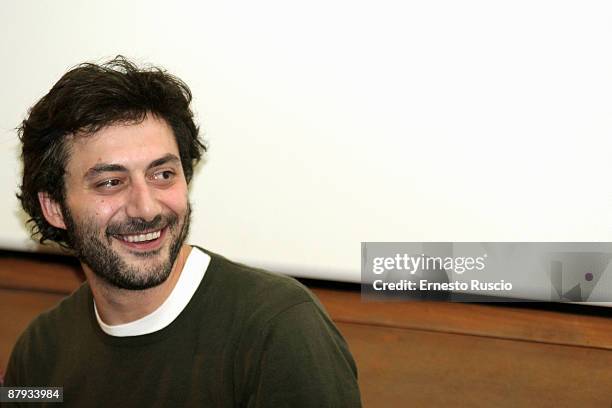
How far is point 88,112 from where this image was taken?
5.30ft

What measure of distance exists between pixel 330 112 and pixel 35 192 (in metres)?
0.68

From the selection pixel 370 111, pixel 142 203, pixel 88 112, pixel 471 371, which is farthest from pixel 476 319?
pixel 88 112

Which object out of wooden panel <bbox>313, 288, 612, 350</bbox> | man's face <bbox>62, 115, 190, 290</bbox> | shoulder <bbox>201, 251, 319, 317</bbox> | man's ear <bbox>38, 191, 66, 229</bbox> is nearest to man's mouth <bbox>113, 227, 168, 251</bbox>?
man's face <bbox>62, 115, 190, 290</bbox>

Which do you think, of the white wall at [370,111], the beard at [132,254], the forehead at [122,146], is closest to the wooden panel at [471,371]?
the white wall at [370,111]

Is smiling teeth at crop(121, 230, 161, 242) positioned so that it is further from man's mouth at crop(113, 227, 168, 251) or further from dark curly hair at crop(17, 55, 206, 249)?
dark curly hair at crop(17, 55, 206, 249)

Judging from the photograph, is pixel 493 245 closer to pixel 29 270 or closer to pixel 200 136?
pixel 200 136

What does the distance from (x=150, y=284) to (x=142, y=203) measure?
0.52 feet

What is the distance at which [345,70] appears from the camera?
6.26 feet

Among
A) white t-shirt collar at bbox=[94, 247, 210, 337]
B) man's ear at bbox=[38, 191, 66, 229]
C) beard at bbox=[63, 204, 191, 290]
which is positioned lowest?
white t-shirt collar at bbox=[94, 247, 210, 337]

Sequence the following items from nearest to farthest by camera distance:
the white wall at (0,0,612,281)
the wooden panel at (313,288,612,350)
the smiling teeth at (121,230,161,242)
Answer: the smiling teeth at (121,230,161,242) < the white wall at (0,0,612,281) < the wooden panel at (313,288,612,350)

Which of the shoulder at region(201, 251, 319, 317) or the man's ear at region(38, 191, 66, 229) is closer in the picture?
the shoulder at region(201, 251, 319, 317)

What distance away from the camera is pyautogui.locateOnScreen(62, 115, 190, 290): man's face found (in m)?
1.60

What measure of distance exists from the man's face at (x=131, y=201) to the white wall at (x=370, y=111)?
400 mm

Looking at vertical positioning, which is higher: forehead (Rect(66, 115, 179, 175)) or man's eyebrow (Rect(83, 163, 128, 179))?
forehead (Rect(66, 115, 179, 175))
